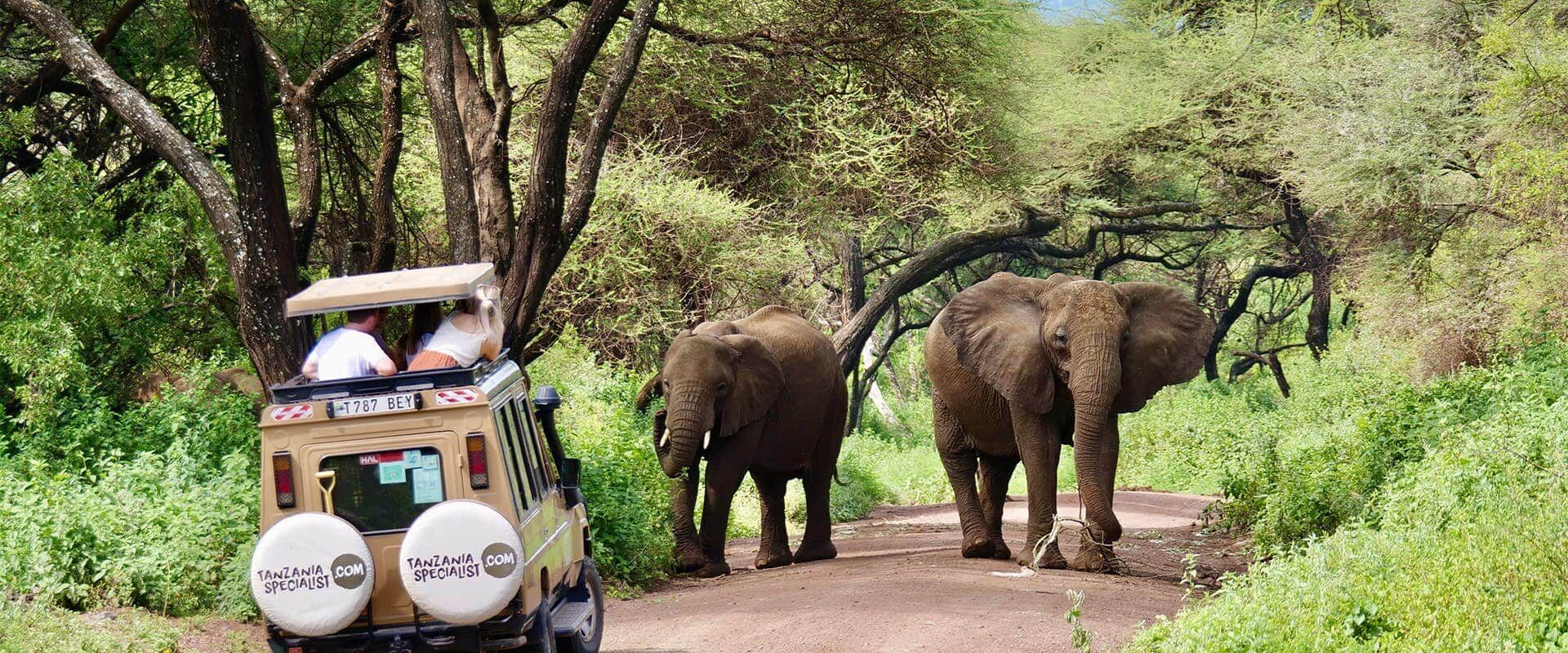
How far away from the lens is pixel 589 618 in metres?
9.25

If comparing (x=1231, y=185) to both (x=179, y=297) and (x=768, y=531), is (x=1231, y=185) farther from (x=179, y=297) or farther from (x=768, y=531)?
(x=179, y=297)

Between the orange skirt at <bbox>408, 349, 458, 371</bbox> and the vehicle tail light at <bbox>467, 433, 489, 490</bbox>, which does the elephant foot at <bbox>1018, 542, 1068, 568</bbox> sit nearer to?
the orange skirt at <bbox>408, 349, 458, 371</bbox>

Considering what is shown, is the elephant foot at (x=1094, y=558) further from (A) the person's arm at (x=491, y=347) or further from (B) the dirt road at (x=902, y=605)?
(A) the person's arm at (x=491, y=347)

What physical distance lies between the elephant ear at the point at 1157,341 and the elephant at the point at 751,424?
11.0ft

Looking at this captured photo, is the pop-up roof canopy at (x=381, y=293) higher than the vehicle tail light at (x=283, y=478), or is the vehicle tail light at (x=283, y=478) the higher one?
the pop-up roof canopy at (x=381, y=293)

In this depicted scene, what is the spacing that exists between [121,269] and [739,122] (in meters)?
11.2

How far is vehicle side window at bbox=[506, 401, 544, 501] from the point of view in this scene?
812cm

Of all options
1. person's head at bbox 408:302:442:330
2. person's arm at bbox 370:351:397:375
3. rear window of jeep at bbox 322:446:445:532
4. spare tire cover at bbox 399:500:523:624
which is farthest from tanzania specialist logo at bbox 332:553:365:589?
person's head at bbox 408:302:442:330

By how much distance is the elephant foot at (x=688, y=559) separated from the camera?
1500 centimetres

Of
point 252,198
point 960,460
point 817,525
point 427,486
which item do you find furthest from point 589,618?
point 960,460

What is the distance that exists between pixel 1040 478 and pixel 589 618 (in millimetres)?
5783

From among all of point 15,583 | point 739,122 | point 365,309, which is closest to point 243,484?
point 15,583

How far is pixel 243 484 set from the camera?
36.2 ft

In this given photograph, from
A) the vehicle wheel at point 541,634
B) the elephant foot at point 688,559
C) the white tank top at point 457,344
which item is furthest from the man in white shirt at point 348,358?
the elephant foot at point 688,559
